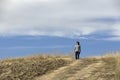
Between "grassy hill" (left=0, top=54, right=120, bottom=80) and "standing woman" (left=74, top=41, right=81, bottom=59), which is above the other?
"standing woman" (left=74, top=41, right=81, bottom=59)

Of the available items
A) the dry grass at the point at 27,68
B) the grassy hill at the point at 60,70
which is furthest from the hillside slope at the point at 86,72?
the dry grass at the point at 27,68

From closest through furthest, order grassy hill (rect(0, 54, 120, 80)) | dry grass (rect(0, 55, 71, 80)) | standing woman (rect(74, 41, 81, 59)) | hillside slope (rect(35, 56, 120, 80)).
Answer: hillside slope (rect(35, 56, 120, 80))
grassy hill (rect(0, 54, 120, 80))
dry grass (rect(0, 55, 71, 80))
standing woman (rect(74, 41, 81, 59))

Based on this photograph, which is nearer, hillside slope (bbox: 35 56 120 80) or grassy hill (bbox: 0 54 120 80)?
hillside slope (bbox: 35 56 120 80)

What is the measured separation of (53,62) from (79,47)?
228 inches

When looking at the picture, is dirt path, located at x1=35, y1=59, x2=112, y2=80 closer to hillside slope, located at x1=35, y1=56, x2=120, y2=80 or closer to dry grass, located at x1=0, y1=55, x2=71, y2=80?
hillside slope, located at x1=35, y1=56, x2=120, y2=80

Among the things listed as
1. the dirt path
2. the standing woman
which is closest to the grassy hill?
the dirt path

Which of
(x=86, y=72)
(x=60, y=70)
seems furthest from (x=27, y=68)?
(x=86, y=72)

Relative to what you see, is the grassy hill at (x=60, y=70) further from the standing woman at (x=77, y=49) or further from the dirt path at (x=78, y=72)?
the standing woman at (x=77, y=49)

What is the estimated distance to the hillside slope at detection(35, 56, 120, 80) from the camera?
22.3 meters

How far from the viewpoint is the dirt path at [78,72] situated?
22545 millimetres

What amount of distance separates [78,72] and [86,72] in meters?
0.51

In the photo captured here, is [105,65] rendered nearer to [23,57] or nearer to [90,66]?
[90,66]

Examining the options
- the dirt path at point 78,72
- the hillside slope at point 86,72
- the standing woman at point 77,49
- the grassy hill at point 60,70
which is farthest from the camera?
the standing woman at point 77,49

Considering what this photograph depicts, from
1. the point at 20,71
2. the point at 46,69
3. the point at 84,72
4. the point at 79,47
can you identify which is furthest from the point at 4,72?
the point at 79,47
